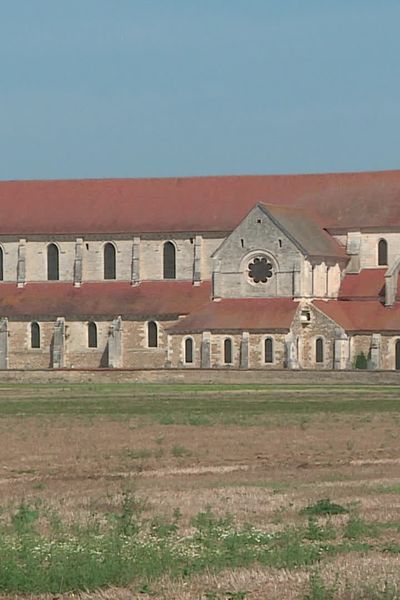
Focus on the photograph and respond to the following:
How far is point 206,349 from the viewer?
278 ft

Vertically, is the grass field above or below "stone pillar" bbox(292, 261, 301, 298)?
below

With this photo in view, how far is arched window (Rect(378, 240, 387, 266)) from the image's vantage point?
90812 millimetres

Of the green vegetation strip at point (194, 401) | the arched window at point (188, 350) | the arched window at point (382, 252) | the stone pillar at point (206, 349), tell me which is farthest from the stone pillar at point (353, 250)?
the green vegetation strip at point (194, 401)

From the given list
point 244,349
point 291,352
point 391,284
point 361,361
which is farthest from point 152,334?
point 391,284

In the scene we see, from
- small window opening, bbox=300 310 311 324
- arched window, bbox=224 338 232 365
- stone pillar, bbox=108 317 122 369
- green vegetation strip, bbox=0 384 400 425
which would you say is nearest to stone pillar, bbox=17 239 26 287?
stone pillar, bbox=108 317 122 369

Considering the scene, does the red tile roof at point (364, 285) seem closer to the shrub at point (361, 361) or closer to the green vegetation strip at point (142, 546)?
the shrub at point (361, 361)

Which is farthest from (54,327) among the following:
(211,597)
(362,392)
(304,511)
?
(211,597)

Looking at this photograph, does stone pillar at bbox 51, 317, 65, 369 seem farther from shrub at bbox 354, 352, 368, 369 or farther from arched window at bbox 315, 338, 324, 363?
shrub at bbox 354, 352, 368, 369

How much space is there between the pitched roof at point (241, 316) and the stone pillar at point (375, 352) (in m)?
4.34

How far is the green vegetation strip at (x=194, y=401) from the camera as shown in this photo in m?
49.7

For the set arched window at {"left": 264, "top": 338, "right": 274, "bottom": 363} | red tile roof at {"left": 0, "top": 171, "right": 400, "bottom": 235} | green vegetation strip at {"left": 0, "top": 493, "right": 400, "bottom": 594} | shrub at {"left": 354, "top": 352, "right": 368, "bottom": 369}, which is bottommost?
green vegetation strip at {"left": 0, "top": 493, "right": 400, "bottom": 594}

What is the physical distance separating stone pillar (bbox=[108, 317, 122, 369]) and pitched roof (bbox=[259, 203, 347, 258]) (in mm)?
10136

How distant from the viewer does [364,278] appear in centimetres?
9019

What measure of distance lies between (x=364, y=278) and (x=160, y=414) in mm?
42246
